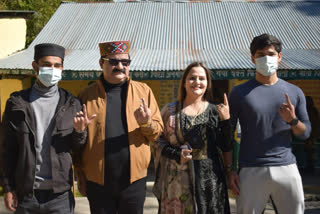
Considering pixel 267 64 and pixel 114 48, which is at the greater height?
pixel 114 48

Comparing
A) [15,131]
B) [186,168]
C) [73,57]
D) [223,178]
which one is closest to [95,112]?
[15,131]

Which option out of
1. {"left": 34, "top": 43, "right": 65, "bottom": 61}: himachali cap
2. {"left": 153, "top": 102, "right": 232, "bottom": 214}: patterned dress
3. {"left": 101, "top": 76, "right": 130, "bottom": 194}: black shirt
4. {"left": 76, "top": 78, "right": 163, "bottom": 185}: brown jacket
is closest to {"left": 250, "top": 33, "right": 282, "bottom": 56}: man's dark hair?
{"left": 153, "top": 102, "right": 232, "bottom": 214}: patterned dress

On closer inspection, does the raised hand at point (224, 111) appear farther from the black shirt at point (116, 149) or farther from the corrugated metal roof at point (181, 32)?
the corrugated metal roof at point (181, 32)

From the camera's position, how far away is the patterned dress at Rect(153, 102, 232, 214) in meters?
2.66

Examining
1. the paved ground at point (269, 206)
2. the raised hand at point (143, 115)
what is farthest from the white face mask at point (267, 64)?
the paved ground at point (269, 206)

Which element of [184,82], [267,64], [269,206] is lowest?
[269,206]

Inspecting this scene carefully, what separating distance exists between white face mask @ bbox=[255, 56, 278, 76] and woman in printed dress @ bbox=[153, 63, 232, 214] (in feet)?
1.30

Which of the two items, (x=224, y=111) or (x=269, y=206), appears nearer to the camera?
(x=224, y=111)

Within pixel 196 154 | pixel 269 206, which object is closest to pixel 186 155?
pixel 196 154

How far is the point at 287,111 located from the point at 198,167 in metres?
0.82

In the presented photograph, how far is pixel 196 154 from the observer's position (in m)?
2.68

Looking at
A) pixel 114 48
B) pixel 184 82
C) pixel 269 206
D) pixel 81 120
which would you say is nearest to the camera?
pixel 81 120

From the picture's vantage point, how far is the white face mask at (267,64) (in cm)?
259

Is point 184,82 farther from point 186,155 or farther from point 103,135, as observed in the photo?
point 103,135
